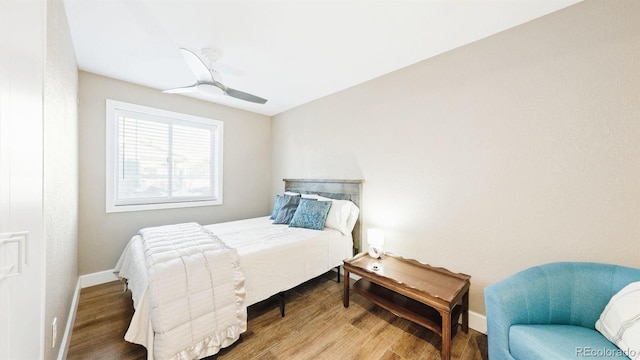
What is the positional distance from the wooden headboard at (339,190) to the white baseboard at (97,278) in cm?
266

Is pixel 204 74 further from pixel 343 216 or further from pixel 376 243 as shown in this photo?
pixel 376 243

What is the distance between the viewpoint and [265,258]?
6.54ft

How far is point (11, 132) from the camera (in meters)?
0.78

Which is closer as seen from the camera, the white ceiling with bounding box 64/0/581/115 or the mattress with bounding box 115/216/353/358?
the mattress with bounding box 115/216/353/358

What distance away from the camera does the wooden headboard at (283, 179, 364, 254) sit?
2891 millimetres

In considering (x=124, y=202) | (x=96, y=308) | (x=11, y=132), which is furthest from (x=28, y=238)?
(x=124, y=202)

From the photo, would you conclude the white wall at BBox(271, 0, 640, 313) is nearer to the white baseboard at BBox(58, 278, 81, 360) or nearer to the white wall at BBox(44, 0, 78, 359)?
the white wall at BBox(44, 0, 78, 359)

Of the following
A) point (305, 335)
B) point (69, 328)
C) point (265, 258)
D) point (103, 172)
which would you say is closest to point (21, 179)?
point (265, 258)

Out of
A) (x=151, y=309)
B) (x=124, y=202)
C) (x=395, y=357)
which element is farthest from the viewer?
(x=124, y=202)

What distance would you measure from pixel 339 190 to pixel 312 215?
0.57 metres

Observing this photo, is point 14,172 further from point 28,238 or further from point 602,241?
point 602,241

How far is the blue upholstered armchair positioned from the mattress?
1502 mm

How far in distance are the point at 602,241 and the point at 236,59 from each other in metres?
3.35

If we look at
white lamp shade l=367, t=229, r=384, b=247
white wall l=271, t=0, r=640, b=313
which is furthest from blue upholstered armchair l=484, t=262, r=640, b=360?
white lamp shade l=367, t=229, r=384, b=247
